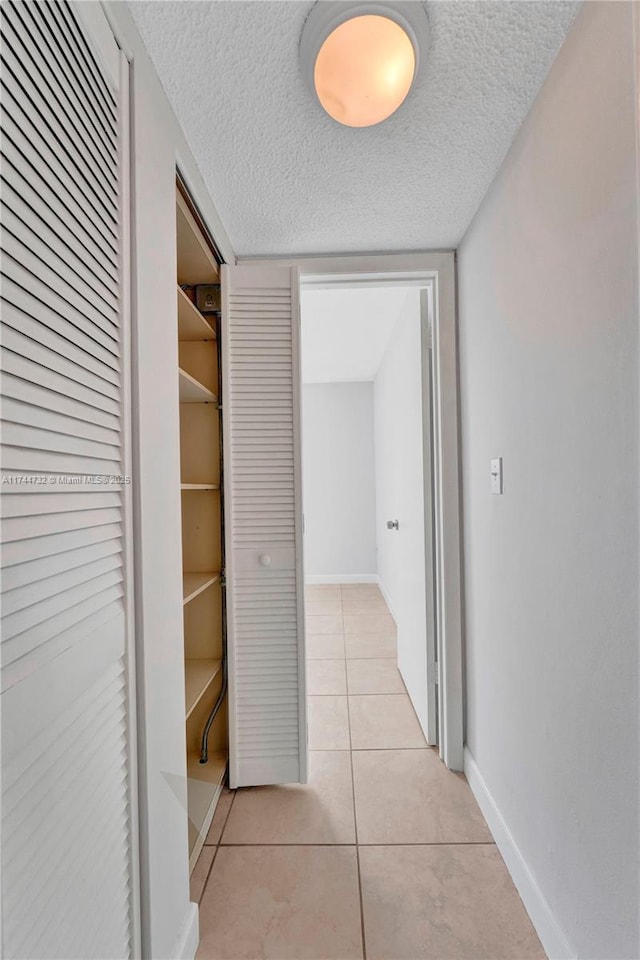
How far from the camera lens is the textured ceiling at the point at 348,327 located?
272 cm

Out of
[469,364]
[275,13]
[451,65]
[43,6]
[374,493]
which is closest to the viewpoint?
[43,6]

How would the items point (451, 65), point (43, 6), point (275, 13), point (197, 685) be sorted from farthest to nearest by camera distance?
point (197, 685)
point (451, 65)
point (275, 13)
point (43, 6)

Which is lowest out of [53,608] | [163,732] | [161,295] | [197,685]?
[197,685]

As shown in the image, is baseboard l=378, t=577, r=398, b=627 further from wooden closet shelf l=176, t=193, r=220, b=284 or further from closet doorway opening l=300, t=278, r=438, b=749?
wooden closet shelf l=176, t=193, r=220, b=284

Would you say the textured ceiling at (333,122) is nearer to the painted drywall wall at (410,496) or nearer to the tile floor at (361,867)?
the painted drywall wall at (410,496)

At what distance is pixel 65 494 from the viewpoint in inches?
27.9

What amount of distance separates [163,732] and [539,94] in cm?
176

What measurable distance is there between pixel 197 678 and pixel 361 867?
0.80 m

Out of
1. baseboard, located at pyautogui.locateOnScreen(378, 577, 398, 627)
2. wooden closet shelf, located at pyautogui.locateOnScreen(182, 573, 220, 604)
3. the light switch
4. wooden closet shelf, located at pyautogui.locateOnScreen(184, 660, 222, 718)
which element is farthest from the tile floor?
baseboard, located at pyautogui.locateOnScreen(378, 577, 398, 627)

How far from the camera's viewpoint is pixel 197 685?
5.27 ft

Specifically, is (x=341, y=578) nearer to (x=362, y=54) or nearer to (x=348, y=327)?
(x=348, y=327)

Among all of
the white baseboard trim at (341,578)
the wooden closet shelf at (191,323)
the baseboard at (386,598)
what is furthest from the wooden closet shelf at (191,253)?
the white baseboard trim at (341,578)

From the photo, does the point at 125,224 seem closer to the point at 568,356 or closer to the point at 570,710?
the point at 568,356

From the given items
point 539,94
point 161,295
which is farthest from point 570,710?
point 539,94
